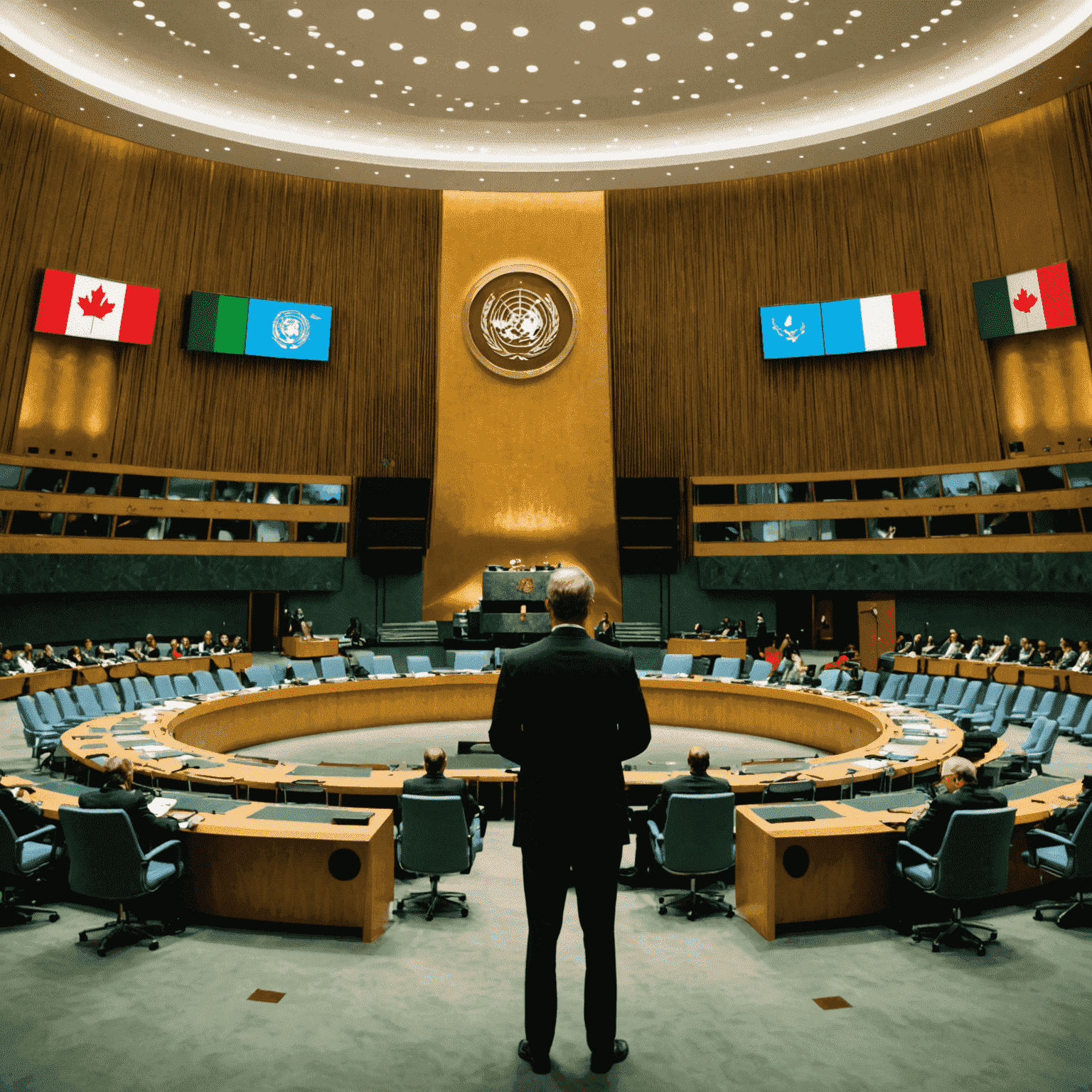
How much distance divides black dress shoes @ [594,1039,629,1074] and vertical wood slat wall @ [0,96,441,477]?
55.0 ft

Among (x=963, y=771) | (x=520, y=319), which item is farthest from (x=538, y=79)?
(x=963, y=771)

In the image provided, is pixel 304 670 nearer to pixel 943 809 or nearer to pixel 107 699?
pixel 107 699

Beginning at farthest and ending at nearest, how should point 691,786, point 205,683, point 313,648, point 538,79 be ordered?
point 313,648, point 538,79, point 205,683, point 691,786

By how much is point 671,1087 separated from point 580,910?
701 mm

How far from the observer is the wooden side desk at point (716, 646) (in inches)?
654

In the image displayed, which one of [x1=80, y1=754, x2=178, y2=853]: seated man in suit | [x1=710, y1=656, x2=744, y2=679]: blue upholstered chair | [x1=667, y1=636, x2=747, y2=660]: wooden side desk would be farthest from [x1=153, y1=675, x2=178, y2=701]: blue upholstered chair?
[x1=667, y1=636, x2=747, y2=660]: wooden side desk

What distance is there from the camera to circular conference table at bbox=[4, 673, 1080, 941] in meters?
4.13

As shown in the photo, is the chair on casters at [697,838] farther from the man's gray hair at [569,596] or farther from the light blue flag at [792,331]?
the light blue flag at [792,331]

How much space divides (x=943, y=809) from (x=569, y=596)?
2.59 m

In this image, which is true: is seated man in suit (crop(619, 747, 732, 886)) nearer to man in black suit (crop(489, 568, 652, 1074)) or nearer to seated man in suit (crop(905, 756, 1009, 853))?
seated man in suit (crop(905, 756, 1009, 853))

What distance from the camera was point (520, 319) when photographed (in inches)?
762

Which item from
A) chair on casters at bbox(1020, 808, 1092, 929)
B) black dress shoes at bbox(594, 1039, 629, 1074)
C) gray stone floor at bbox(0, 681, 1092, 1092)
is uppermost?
chair on casters at bbox(1020, 808, 1092, 929)

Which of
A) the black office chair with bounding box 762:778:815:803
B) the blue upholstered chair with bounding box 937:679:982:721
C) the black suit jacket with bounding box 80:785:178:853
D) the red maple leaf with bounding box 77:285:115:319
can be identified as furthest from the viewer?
the red maple leaf with bounding box 77:285:115:319

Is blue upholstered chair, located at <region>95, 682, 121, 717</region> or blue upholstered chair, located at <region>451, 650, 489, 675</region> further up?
blue upholstered chair, located at <region>451, 650, 489, 675</region>
